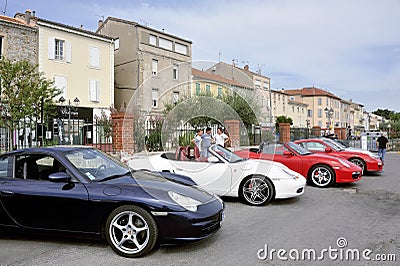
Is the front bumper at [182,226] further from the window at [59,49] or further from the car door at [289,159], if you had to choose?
the window at [59,49]

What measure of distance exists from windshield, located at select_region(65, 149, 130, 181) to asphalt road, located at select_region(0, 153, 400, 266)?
0.91 m

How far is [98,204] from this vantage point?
4309 millimetres

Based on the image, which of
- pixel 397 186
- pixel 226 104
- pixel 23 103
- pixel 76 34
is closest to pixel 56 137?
pixel 23 103

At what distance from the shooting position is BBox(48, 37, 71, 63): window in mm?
26373

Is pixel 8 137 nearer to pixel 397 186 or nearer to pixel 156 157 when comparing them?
pixel 156 157

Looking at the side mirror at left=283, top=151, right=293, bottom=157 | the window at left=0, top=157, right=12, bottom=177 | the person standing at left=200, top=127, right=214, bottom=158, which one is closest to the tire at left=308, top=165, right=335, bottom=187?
the side mirror at left=283, top=151, right=293, bottom=157

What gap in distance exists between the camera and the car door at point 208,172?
23.9ft

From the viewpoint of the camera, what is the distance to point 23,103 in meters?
13.0

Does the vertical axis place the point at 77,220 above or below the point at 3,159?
below

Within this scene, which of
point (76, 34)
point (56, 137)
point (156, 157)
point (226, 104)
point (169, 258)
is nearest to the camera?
point (169, 258)

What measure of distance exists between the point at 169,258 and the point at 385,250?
268 centimetres

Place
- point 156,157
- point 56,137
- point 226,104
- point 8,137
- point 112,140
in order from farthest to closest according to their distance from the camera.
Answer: point 56,137
point 112,140
point 8,137
point 226,104
point 156,157

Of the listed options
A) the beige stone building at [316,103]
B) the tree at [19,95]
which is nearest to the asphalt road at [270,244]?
the tree at [19,95]

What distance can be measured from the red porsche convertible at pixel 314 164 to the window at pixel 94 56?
23.4m
